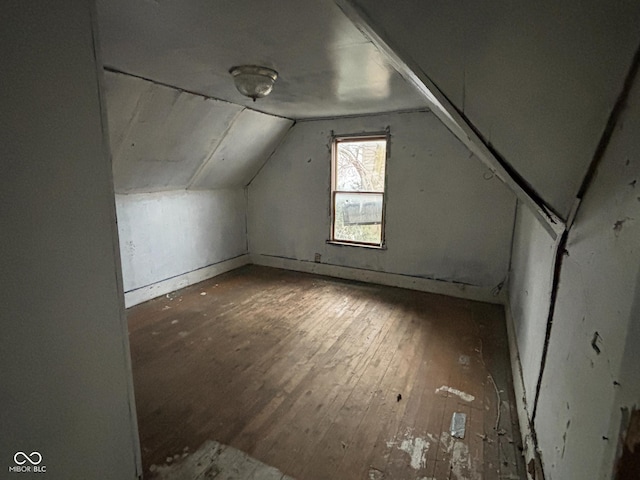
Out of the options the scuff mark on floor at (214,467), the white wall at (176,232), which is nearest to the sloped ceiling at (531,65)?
the scuff mark on floor at (214,467)

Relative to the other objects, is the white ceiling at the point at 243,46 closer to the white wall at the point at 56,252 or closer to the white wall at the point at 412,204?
the white wall at the point at 56,252

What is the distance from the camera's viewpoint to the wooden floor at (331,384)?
169cm

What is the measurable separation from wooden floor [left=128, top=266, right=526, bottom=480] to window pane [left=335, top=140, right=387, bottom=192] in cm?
167

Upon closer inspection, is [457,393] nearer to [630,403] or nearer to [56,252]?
[630,403]

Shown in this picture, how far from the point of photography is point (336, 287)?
4.20 metres

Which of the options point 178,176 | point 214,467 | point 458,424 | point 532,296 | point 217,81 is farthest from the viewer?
point 178,176

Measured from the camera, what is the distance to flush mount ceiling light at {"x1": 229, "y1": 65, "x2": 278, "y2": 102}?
7.47 feet

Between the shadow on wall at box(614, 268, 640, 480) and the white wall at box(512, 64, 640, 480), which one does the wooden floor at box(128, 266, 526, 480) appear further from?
the shadow on wall at box(614, 268, 640, 480)

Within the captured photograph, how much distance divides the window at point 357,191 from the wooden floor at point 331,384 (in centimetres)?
122

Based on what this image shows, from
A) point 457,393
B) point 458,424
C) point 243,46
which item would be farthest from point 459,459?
point 243,46

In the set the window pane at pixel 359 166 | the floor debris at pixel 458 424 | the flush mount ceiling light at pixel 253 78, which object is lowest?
the floor debris at pixel 458 424

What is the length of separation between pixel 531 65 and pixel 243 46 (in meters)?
1.53

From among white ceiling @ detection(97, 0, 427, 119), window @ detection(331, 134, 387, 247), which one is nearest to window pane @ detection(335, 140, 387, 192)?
window @ detection(331, 134, 387, 247)

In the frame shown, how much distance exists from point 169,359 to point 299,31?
2.44 m
